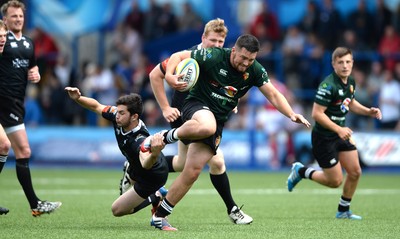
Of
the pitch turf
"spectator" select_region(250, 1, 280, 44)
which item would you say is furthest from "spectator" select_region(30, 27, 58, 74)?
"spectator" select_region(250, 1, 280, 44)

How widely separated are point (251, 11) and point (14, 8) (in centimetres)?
1476

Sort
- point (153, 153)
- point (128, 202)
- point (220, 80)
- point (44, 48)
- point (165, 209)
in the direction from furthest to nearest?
point (44, 48)
point (128, 202)
point (220, 80)
point (165, 209)
point (153, 153)

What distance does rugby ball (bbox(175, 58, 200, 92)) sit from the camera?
9391 millimetres

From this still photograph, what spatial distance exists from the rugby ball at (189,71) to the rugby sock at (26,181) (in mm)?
2631

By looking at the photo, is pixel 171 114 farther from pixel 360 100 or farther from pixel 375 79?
pixel 375 79

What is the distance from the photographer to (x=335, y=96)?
11250 mm

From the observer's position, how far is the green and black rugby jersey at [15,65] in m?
10.9

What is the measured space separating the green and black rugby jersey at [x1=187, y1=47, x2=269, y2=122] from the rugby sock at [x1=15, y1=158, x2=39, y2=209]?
98.0 inches

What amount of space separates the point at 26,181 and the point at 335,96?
4.06m

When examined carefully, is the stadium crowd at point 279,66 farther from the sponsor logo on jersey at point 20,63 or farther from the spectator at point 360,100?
the sponsor logo on jersey at point 20,63

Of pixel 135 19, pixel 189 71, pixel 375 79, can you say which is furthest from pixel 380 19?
pixel 189 71

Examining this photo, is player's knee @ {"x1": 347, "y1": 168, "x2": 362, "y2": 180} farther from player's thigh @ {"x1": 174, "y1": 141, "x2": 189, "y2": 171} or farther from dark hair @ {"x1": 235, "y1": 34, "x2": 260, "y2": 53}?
dark hair @ {"x1": 235, "y1": 34, "x2": 260, "y2": 53}

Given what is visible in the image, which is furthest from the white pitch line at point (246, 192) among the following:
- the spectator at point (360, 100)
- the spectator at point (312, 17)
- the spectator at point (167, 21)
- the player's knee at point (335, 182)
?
the spectator at point (167, 21)

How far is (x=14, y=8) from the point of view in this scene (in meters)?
10.9
